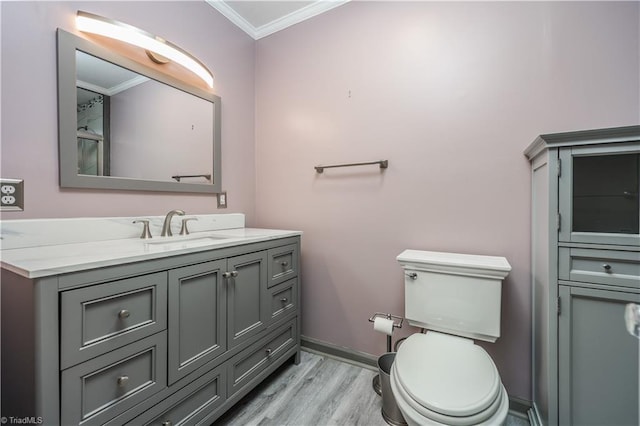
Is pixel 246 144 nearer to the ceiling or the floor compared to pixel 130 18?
nearer to the floor

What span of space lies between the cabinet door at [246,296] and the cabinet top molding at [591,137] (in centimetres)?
134

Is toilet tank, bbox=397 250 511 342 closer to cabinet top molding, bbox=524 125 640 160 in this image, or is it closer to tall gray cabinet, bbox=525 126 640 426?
tall gray cabinet, bbox=525 126 640 426

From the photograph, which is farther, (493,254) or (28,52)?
(493,254)

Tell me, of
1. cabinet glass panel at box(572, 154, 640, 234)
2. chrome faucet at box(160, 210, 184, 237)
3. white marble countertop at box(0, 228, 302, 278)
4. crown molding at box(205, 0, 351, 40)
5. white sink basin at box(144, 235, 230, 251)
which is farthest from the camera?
crown molding at box(205, 0, 351, 40)

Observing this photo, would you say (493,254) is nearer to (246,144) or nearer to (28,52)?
(246,144)

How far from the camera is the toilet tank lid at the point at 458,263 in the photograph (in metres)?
1.26

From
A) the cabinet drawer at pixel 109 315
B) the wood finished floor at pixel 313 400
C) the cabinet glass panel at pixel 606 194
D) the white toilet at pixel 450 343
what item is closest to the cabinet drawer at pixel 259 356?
the wood finished floor at pixel 313 400

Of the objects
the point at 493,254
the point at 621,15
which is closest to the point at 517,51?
the point at 621,15

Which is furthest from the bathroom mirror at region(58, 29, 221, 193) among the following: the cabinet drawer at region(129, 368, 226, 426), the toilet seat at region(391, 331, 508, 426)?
the toilet seat at region(391, 331, 508, 426)

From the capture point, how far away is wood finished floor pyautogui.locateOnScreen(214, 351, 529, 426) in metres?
1.37

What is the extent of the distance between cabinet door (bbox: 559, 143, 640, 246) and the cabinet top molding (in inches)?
1.2

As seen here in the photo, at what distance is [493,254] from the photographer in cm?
146

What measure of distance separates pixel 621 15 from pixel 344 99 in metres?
1.32

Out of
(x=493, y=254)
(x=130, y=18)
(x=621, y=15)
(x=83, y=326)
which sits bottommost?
(x=83, y=326)
